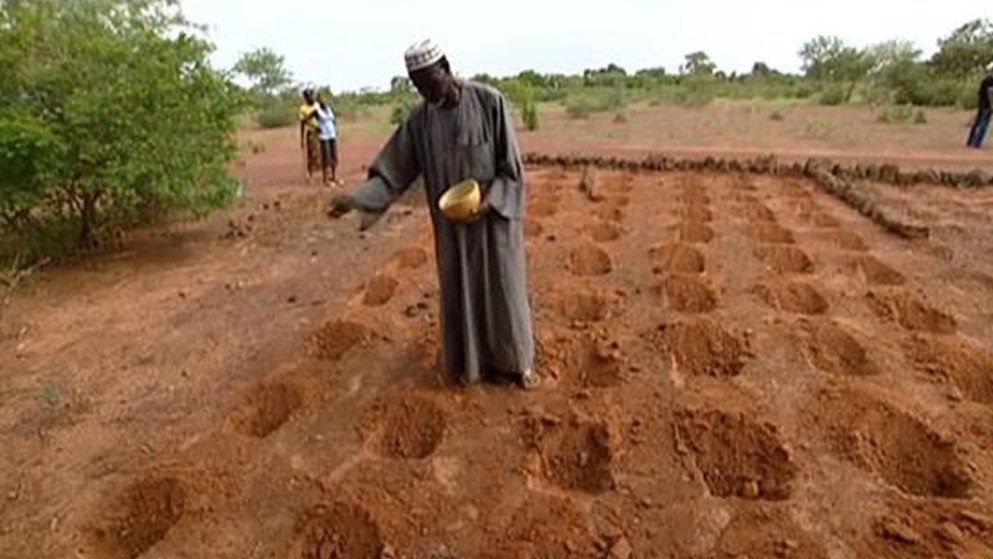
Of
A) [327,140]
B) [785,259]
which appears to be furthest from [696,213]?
[327,140]

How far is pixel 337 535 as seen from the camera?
2.67 m

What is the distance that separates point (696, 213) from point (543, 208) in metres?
1.52

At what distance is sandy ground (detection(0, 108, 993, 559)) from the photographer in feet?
8.73

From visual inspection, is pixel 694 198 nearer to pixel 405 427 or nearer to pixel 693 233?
pixel 693 233

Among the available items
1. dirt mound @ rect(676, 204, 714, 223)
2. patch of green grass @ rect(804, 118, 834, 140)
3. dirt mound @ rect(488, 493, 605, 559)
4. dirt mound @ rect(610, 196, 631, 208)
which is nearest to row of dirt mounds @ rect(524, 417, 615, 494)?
dirt mound @ rect(488, 493, 605, 559)

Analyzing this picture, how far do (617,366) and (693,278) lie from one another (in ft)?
4.97

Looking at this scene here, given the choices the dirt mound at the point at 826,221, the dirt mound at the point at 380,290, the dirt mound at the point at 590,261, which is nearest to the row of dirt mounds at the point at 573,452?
the dirt mound at the point at 380,290

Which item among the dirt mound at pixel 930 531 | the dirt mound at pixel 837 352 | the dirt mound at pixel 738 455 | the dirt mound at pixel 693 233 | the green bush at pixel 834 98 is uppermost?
the green bush at pixel 834 98

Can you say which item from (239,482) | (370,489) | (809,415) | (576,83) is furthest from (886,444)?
(576,83)

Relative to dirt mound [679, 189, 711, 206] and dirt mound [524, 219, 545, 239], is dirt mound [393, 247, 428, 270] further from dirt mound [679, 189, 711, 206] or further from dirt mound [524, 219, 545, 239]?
dirt mound [679, 189, 711, 206]

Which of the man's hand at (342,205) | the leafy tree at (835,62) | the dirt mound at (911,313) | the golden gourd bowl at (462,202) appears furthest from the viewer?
the leafy tree at (835,62)

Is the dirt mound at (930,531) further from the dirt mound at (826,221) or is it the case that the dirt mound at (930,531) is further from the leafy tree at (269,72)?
the leafy tree at (269,72)

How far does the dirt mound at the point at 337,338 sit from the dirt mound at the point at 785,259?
2884 mm

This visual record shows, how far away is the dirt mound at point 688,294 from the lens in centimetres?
468
